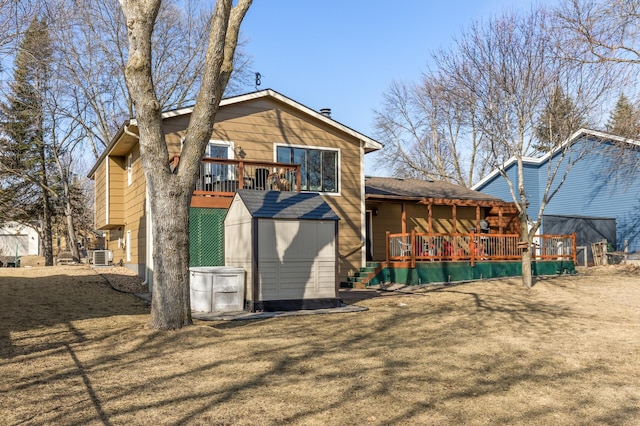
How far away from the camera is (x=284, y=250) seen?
11.8 metres

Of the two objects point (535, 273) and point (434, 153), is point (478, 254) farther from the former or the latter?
point (434, 153)

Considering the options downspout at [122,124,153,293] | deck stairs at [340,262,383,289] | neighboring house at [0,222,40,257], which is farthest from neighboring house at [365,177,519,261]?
neighboring house at [0,222,40,257]

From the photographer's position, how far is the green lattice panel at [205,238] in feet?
45.5

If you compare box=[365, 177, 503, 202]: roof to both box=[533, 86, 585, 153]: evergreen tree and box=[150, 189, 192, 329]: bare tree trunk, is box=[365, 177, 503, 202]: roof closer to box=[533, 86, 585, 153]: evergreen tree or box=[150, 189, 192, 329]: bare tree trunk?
box=[533, 86, 585, 153]: evergreen tree

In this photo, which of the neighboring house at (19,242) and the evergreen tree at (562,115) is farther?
the neighboring house at (19,242)

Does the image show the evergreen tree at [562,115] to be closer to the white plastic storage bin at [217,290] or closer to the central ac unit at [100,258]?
the white plastic storage bin at [217,290]

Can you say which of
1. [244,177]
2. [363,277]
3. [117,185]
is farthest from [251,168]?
[117,185]

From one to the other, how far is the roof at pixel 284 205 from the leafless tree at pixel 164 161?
270cm

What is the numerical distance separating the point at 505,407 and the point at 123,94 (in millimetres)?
27009

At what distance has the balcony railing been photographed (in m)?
14.5

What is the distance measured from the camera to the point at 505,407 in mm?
5422

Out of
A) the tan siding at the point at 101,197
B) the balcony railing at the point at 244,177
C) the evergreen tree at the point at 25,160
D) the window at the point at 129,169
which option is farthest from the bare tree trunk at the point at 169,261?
the evergreen tree at the point at 25,160

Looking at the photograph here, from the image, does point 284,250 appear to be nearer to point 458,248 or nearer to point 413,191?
point 458,248

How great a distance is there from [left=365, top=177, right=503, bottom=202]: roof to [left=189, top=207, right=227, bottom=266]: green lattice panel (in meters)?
5.99
